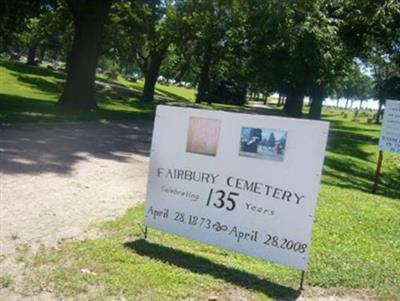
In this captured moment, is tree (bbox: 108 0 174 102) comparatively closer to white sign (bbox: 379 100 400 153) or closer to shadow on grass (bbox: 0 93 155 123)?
shadow on grass (bbox: 0 93 155 123)

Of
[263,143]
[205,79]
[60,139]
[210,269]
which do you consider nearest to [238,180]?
[263,143]

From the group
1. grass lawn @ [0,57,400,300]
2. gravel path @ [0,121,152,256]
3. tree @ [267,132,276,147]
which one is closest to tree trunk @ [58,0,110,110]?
gravel path @ [0,121,152,256]

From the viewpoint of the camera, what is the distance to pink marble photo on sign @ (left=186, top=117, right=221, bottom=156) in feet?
19.0

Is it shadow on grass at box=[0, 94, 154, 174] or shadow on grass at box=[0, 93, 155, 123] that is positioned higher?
shadow on grass at box=[0, 93, 155, 123]

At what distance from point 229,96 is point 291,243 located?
52098 mm

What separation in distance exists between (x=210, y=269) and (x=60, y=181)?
12.4ft

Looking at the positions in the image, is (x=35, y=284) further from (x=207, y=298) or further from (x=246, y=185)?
(x=246, y=185)

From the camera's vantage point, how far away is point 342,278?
551 centimetres

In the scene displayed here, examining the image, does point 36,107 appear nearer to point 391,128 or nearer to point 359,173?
point 359,173

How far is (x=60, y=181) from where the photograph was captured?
8.60 meters

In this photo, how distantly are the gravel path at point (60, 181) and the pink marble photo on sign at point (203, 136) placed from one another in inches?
58.3

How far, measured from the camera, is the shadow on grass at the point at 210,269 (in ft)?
16.8

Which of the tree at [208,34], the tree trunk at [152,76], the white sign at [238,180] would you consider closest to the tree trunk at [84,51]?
the tree at [208,34]

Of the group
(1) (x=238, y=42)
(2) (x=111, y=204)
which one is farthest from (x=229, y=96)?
(2) (x=111, y=204)
